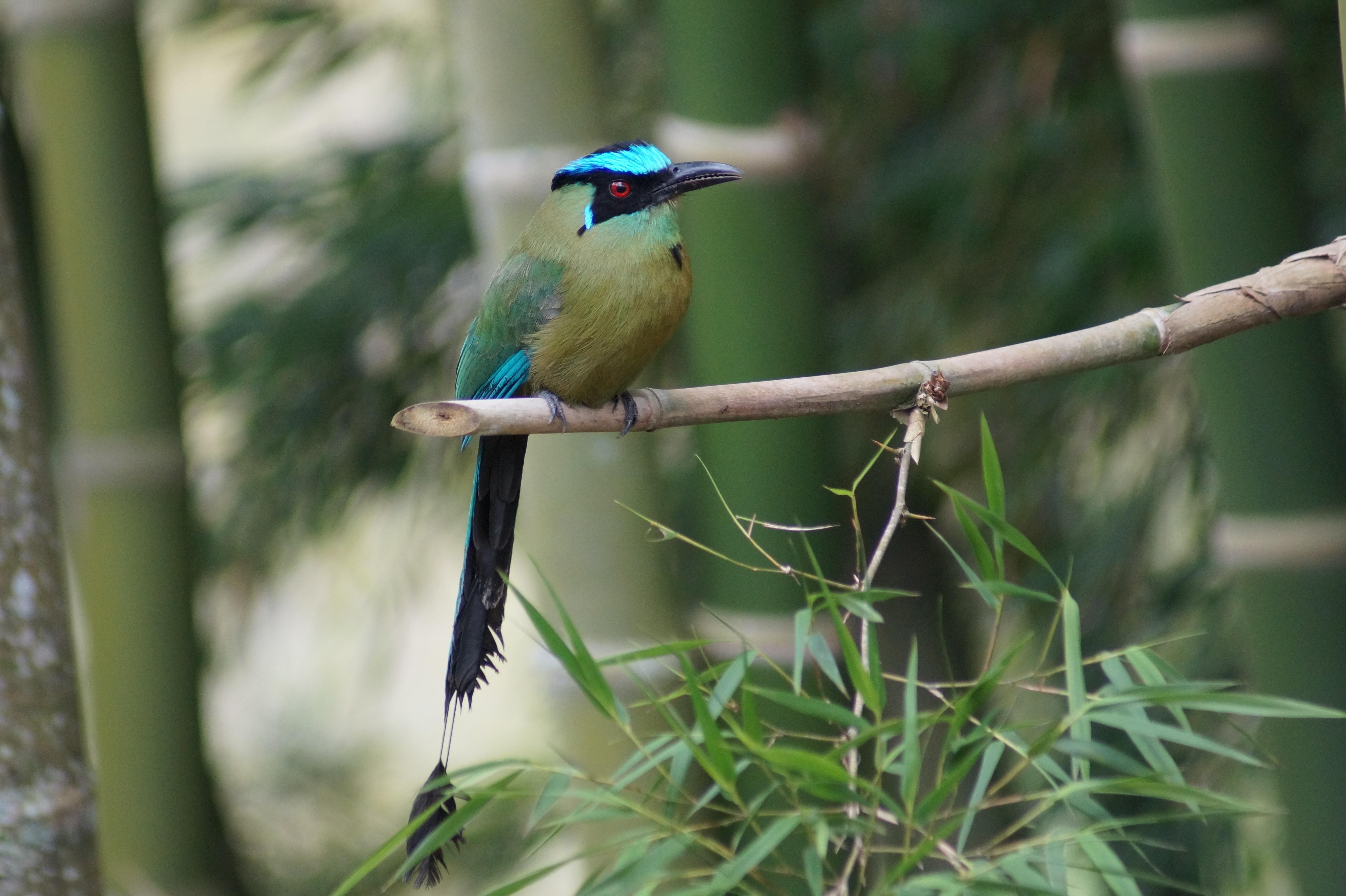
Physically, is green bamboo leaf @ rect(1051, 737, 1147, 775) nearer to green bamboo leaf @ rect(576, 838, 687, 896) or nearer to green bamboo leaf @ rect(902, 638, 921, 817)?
green bamboo leaf @ rect(902, 638, 921, 817)

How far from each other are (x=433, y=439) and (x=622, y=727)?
2360mm

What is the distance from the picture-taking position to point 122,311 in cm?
Answer: 221

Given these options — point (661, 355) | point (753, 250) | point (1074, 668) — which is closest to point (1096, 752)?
point (1074, 668)

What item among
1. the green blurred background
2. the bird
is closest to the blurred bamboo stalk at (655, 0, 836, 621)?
the green blurred background

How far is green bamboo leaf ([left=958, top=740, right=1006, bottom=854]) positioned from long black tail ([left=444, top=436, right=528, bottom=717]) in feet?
1.55

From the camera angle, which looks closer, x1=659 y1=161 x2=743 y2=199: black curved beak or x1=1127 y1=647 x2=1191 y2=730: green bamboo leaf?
x1=1127 y1=647 x2=1191 y2=730: green bamboo leaf

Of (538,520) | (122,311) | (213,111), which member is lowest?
(538,520)

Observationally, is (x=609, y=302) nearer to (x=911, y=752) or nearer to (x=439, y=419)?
(x=439, y=419)

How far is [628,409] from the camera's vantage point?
1.50m

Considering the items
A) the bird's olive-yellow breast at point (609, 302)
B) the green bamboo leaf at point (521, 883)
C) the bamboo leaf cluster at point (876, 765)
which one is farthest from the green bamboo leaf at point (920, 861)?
the bird's olive-yellow breast at point (609, 302)

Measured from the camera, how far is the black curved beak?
61.9 inches

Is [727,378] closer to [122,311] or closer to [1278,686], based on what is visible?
[1278,686]

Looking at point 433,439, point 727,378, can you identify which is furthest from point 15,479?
point 433,439

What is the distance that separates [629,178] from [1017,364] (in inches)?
24.5
